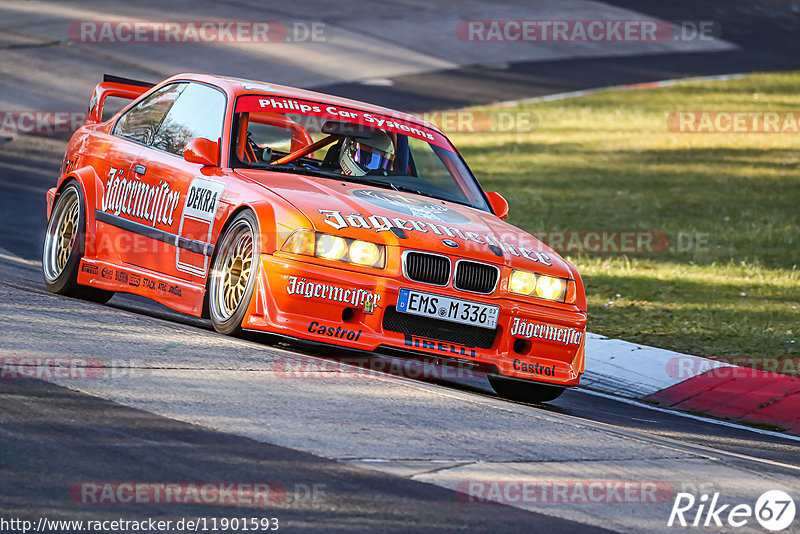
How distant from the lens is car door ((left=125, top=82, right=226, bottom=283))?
7.78m

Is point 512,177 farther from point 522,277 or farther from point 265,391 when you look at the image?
point 265,391

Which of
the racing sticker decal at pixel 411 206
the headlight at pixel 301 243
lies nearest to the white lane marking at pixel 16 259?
the racing sticker decal at pixel 411 206

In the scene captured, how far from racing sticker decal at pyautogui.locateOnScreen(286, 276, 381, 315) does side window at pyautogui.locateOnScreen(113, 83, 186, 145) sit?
231cm

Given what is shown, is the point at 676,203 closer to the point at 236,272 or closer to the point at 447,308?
the point at 447,308

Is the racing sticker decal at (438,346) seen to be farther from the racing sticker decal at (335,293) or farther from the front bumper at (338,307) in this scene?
the racing sticker decal at (335,293)

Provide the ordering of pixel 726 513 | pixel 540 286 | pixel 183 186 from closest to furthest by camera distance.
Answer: pixel 726 513 < pixel 540 286 < pixel 183 186

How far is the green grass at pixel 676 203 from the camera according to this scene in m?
11.1

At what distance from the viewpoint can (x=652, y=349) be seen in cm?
1005

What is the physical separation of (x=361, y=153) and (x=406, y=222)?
4.16 feet

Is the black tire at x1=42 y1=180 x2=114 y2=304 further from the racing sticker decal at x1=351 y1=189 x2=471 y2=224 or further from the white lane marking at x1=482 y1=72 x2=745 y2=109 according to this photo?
the white lane marking at x1=482 y1=72 x2=745 y2=109

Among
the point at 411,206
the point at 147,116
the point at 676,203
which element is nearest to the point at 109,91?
the point at 147,116

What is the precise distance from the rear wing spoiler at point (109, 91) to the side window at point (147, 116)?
331mm

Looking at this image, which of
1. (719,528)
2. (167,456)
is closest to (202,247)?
(167,456)

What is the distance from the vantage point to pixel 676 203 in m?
17.1
